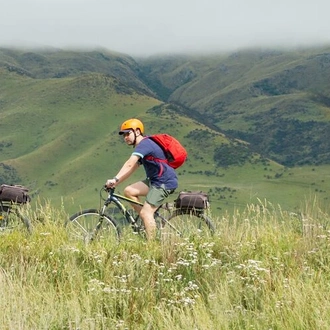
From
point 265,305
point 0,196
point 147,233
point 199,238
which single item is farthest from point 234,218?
point 0,196

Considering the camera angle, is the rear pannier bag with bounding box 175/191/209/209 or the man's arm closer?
the man's arm

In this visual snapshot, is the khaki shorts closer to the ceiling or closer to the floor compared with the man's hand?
closer to the floor

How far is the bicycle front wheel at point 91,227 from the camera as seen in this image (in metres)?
7.95

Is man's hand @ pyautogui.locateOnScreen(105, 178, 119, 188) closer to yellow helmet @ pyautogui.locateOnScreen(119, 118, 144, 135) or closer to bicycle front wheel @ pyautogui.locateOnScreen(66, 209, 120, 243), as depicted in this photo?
bicycle front wheel @ pyautogui.locateOnScreen(66, 209, 120, 243)

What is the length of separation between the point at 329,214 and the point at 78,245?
380 centimetres

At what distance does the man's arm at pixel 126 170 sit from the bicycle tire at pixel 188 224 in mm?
976

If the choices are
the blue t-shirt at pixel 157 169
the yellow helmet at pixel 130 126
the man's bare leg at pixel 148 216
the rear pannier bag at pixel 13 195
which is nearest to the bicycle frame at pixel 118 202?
the man's bare leg at pixel 148 216

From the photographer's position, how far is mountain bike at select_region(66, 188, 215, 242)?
8.15 meters

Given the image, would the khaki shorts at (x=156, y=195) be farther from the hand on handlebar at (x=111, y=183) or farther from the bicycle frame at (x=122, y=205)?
the hand on handlebar at (x=111, y=183)

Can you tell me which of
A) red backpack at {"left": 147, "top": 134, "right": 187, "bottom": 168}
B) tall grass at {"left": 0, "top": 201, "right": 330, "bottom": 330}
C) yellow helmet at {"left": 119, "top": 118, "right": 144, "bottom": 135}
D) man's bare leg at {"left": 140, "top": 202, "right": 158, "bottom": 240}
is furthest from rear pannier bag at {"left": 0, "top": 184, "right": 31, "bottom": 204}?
red backpack at {"left": 147, "top": 134, "right": 187, "bottom": 168}

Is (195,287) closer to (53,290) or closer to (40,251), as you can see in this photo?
(53,290)

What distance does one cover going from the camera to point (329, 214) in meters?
8.30

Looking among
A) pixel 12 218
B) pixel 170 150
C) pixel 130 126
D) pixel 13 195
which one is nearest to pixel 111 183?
pixel 130 126

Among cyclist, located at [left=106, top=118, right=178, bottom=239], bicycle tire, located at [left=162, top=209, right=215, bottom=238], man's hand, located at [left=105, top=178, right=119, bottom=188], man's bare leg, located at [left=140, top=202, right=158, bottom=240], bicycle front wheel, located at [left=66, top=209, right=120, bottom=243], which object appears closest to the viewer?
bicycle tire, located at [left=162, top=209, right=215, bottom=238]
